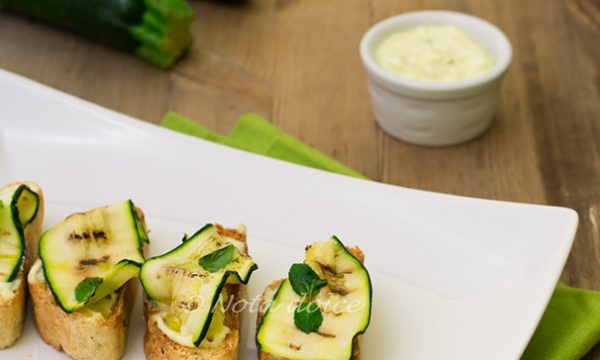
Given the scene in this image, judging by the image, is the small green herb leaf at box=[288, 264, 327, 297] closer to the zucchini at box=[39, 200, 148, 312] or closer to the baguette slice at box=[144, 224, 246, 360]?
the baguette slice at box=[144, 224, 246, 360]

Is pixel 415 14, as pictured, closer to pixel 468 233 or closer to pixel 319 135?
pixel 319 135

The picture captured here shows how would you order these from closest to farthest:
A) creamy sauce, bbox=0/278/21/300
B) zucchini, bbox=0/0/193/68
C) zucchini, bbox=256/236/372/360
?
zucchini, bbox=256/236/372/360 < creamy sauce, bbox=0/278/21/300 < zucchini, bbox=0/0/193/68

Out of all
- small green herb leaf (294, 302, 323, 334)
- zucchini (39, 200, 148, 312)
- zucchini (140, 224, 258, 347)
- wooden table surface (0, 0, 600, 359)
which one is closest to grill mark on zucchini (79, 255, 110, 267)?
zucchini (39, 200, 148, 312)

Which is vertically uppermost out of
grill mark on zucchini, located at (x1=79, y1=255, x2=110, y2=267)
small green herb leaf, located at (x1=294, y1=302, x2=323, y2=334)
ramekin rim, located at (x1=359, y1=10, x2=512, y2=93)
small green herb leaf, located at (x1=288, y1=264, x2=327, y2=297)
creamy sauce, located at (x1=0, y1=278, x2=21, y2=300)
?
grill mark on zucchini, located at (x1=79, y1=255, x2=110, y2=267)

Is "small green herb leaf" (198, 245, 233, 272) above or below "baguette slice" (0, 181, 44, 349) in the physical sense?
above

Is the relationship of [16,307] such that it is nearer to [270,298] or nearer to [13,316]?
[13,316]

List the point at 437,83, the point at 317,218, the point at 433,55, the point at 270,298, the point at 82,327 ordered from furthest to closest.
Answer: the point at 433,55, the point at 437,83, the point at 317,218, the point at 270,298, the point at 82,327

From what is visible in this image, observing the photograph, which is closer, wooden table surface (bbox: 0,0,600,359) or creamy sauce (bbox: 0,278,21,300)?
creamy sauce (bbox: 0,278,21,300)

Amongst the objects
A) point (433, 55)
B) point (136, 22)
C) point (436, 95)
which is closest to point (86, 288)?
point (436, 95)
